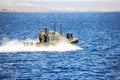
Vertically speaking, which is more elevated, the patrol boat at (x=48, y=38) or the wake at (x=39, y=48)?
the patrol boat at (x=48, y=38)

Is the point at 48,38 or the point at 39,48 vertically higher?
the point at 48,38

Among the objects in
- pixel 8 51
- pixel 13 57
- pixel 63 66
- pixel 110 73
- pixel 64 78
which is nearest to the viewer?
pixel 64 78

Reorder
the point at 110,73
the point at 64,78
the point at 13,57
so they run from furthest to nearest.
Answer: the point at 13,57 < the point at 110,73 < the point at 64,78

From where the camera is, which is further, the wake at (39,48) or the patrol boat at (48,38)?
the wake at (39,48)

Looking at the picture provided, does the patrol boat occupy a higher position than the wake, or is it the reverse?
the patrol boat

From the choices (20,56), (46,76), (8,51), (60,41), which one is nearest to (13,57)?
(20,56)

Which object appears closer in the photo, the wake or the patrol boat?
the patrol boat

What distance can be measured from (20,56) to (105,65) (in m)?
17.8

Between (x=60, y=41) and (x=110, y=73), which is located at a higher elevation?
(x=60, y=41)

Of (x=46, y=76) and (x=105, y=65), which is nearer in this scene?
(x=46, y=76)

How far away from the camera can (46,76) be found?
62.1 meters

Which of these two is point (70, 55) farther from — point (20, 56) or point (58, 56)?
point (20, 56)

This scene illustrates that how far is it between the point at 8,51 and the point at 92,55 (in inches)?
664

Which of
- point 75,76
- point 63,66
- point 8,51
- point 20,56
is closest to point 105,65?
point 63,66
